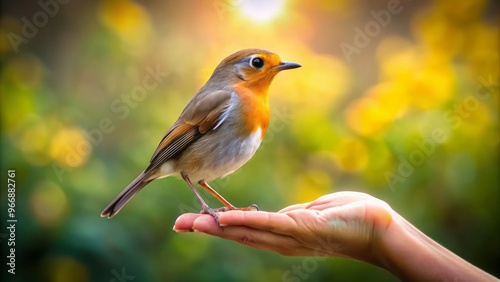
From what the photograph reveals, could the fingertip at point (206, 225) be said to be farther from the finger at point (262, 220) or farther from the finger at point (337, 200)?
the finger at point (337, 200)

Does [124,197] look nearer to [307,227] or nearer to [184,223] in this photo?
[184,223]

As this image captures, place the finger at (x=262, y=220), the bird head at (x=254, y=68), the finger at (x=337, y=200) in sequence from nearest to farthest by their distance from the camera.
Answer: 1. the finger at (x=262, y=220)
2. the finger at (x=337, y=200)
3. the bird head at (x=254, y=68)

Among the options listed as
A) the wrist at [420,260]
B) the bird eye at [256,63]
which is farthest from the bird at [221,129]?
the wrist at [420,260]

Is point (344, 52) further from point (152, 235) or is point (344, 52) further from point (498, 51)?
point (152, 235)

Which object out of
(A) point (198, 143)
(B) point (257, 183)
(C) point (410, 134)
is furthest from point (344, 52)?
(A) point (198, 143)

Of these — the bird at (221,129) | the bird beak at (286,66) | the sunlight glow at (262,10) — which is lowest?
Result: the bird at (221,129)

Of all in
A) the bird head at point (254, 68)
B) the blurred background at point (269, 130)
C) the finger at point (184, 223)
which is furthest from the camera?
the blurred background at point (269, 130)

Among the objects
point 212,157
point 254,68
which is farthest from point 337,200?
point 254,68

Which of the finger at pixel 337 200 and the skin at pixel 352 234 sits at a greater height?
the finger at pixel 337 200
